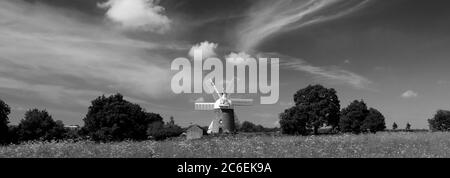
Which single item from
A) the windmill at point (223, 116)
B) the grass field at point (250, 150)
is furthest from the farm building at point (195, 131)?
the grass field at point (250, 150)

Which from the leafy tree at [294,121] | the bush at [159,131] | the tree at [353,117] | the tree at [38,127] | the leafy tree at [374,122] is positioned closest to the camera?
the tree at [38,127]

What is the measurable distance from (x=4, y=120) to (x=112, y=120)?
15.6 m

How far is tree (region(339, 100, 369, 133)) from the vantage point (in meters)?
89.0

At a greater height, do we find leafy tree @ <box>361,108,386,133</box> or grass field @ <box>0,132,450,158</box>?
leafy tree @ <box>361,108,386,133</box>

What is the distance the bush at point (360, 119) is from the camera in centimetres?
8750

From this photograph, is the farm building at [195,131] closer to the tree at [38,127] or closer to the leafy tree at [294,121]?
the leafy tree at [294,121]

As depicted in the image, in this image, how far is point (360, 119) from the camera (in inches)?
3595

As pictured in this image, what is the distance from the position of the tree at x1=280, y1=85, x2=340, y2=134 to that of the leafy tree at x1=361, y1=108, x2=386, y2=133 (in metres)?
5.31

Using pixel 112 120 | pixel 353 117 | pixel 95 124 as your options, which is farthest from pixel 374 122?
pixel 95 124

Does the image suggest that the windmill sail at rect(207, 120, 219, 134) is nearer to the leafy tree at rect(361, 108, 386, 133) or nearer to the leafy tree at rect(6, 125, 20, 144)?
the leafy tree at rect(361, 108, 386, 133)

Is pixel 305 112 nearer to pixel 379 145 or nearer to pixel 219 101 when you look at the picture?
pixel 219 101

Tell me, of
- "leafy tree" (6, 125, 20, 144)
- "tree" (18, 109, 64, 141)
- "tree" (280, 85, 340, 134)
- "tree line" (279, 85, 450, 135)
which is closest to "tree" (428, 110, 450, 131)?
"tree line" (279, 85, 450, 135)

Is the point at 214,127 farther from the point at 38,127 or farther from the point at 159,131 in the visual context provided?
the point at 38,127
